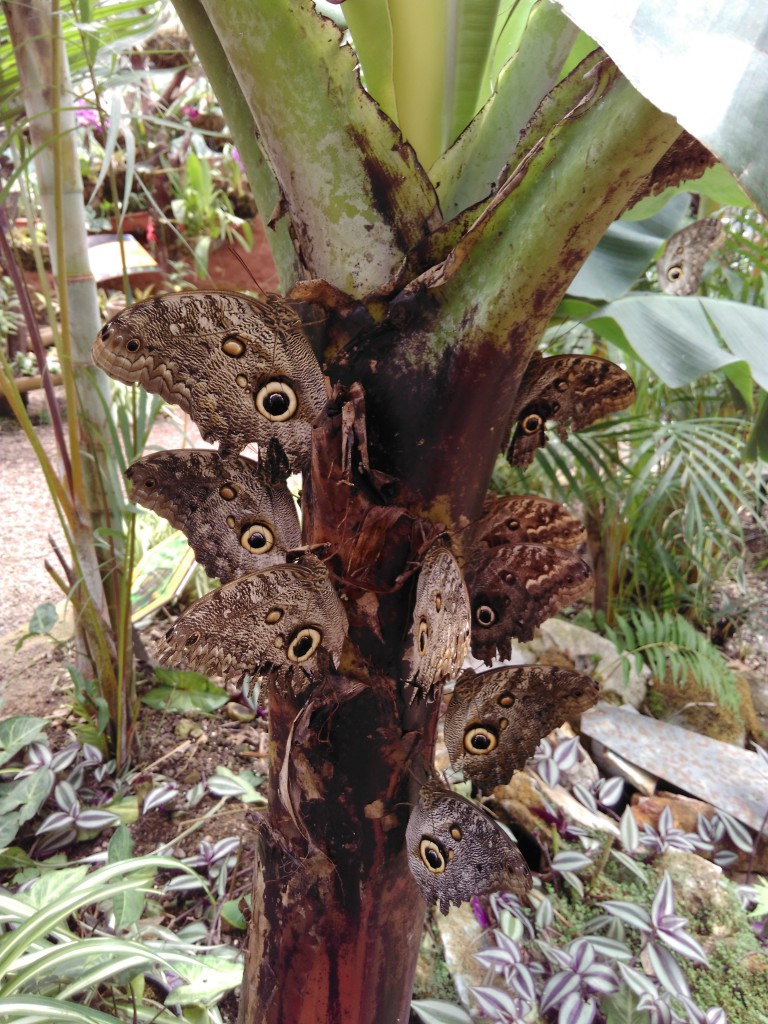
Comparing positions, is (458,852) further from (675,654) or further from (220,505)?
(675,654)

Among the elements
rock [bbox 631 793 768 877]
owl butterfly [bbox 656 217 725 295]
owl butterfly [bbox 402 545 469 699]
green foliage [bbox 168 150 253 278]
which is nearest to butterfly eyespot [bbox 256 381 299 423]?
owl butterfly [bbox 402 545 469 699]

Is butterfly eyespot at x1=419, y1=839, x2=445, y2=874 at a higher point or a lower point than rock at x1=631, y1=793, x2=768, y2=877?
higher

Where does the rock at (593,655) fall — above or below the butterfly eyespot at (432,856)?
below

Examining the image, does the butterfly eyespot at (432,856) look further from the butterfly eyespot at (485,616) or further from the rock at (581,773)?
the rock at (581,773)

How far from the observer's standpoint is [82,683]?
1.51 meters

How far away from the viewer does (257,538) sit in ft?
1.53

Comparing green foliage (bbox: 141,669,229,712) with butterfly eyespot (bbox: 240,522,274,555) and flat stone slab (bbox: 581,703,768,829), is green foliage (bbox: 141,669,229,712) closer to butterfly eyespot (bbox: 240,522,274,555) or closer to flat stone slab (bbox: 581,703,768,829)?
flat stone slab (bbox: 581,703,768,829)

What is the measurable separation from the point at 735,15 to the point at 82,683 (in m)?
1.60

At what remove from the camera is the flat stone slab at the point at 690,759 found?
5.49ft

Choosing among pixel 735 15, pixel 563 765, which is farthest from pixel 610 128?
pixel 563 765

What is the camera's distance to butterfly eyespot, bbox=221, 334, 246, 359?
0.39 metres

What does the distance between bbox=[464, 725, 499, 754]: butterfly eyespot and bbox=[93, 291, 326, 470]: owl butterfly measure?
0.24 metres

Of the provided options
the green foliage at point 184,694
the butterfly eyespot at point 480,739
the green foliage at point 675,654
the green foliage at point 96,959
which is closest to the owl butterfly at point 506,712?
the butterfly eyespot at point 480,739

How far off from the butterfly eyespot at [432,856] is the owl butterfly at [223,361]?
288mm
